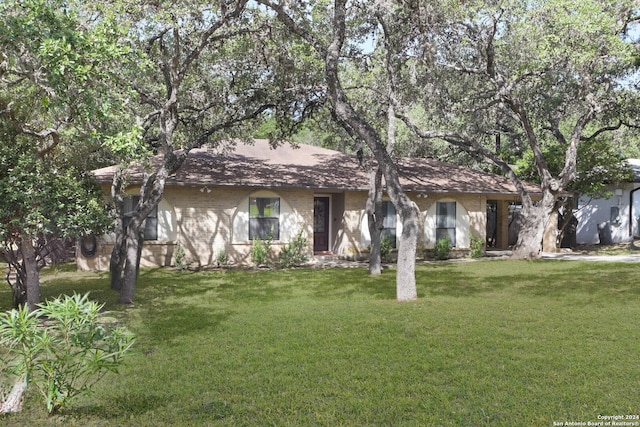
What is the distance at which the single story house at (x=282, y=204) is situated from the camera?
17172mm

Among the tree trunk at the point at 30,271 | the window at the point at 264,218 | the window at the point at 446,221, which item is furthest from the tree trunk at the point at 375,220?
the tree trunk at the point at 30,271

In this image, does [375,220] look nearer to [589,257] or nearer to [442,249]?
[442,249]

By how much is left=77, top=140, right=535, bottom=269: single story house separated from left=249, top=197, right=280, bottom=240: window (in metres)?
0.04

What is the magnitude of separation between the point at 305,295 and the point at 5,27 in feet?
25.2

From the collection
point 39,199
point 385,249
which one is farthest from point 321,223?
point 39,199

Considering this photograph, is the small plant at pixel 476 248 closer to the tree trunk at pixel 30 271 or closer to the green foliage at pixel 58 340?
the tree trunk at pixel 30 271

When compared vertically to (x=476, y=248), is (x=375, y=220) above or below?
above

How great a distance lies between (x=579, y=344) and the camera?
7.00 m

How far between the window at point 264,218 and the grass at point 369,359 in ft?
19.0

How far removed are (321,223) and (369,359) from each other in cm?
1434

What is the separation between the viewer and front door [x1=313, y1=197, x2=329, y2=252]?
20625 mm

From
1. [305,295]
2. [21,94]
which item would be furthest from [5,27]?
[305,295]

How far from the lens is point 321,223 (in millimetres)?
20750

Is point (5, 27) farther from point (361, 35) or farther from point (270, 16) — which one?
point (361, 35)
